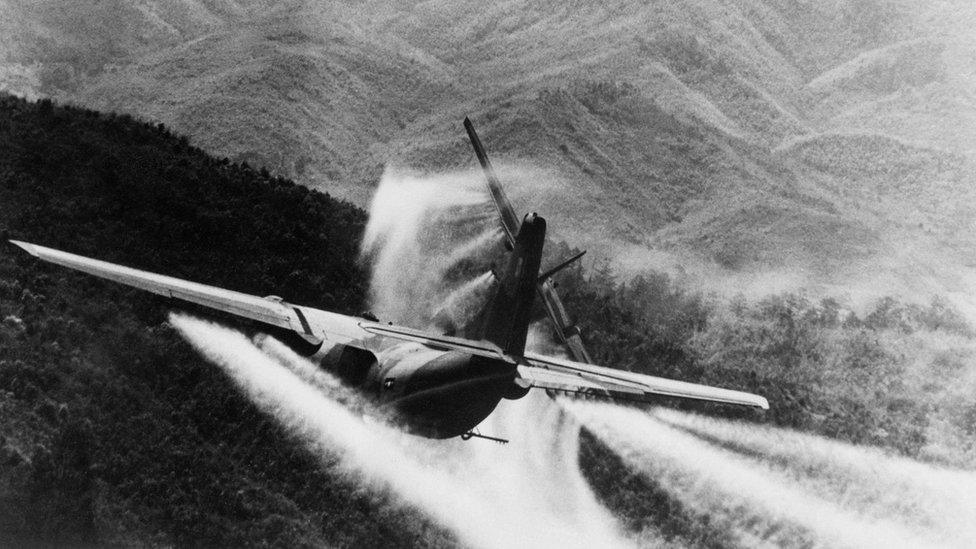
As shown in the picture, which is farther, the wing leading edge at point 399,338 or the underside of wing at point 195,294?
the underside of wing at point 195,294

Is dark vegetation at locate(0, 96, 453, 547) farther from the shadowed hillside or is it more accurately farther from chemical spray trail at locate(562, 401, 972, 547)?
the shadowed hillside

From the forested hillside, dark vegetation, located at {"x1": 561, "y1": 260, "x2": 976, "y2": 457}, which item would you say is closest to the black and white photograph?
the forested hillside

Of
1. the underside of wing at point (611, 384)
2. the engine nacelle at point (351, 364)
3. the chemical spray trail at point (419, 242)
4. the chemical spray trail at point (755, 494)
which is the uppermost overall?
the chemical spray trail at point (419, 242)

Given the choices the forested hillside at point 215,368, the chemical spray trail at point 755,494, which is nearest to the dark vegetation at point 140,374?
the forested hillside at point 215,368

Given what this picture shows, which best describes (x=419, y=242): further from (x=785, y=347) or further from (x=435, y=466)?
(x=435, y=466)

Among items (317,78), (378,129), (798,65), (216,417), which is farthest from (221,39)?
(216,417)

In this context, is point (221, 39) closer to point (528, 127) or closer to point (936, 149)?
point (528, 127)

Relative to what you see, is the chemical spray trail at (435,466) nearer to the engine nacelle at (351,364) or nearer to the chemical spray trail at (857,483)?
the engine nacelle at (351,364)

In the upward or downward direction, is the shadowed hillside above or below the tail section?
above

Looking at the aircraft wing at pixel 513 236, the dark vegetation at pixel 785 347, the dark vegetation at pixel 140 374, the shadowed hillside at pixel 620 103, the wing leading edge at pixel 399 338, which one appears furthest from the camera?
the shadowed hillside at pixel 620 103
